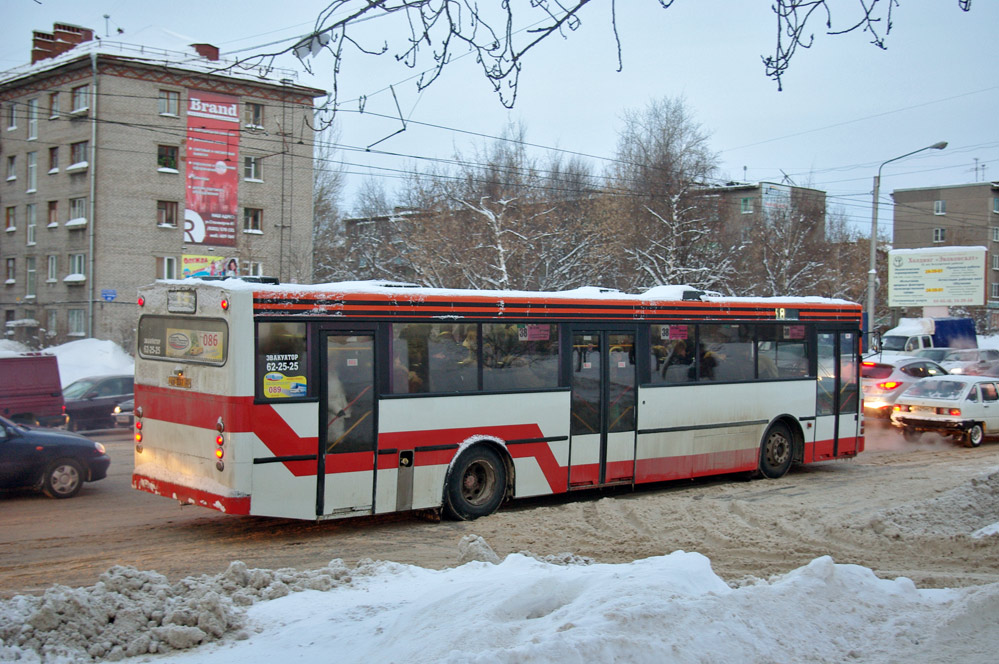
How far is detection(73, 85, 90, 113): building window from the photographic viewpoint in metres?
38.5

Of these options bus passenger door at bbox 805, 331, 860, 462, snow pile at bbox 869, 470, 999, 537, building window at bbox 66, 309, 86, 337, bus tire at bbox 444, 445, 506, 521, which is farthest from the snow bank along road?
building window at bbox 66, 309, 86, 337

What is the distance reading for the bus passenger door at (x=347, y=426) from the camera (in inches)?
376

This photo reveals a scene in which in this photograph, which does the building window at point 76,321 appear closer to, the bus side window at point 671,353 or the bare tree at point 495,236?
the bare tree at point 495,236

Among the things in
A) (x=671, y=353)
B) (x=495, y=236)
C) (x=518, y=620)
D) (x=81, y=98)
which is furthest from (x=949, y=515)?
(x=81, y=98)

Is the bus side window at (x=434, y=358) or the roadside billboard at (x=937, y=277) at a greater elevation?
the roadside billboard at (x=937, y=277)

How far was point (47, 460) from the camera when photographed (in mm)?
11891

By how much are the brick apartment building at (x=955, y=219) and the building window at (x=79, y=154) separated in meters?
59.1

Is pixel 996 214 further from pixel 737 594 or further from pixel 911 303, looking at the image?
pixel 737 594

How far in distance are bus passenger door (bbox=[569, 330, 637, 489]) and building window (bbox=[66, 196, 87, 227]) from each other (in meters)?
34.1

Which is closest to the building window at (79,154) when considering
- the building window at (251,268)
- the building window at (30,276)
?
the building window at (30,276)

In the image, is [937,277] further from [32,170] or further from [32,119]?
[32,119]

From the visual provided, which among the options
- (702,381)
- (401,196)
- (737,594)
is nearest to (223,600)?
(737,594)

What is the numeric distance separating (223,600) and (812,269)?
4149 cm

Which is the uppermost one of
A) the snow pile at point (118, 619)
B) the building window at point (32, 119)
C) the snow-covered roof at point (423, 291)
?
the building window at point (32, 119)
